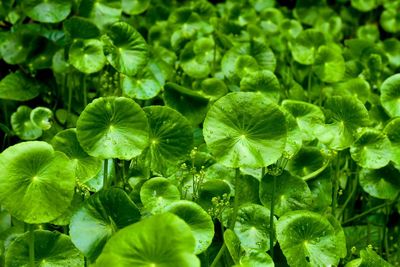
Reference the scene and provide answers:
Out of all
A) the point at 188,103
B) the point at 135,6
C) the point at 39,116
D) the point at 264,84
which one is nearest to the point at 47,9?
the point at 135,6

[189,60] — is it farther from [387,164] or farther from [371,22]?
[371,22]

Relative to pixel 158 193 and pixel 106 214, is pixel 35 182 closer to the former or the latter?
pixel 106 214

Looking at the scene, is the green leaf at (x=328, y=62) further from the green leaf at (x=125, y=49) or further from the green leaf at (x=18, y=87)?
the green leaf at (x=18, y=87)

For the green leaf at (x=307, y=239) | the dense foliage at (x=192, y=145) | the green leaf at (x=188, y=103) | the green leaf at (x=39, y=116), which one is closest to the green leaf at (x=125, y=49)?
the dense foliage at (x=192, y=145)

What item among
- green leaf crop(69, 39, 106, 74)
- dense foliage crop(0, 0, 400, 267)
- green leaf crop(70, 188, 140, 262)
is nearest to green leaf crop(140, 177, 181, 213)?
dense foliage crop(0, 0, 400, 267)

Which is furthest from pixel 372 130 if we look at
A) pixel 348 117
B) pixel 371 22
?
pixel 371 22

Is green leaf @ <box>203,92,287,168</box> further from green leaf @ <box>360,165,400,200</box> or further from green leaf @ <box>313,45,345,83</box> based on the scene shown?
green leaf @ <box>313,45,345,83</box>
